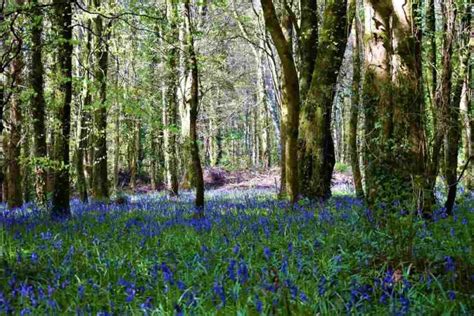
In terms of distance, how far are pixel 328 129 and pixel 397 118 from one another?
442 cm

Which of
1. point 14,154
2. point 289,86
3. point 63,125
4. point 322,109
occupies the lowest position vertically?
point 14,154

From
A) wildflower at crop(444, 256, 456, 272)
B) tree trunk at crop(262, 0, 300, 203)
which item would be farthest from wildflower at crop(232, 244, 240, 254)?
tree trunk at crop(262, 0, 300, 203)

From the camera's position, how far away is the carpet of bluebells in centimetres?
379

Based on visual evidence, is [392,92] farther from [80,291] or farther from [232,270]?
[80,291]

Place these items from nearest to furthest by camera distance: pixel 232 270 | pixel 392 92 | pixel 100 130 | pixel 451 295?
pixel 451 295
pixel 232 270
pixel 392 92
pixel 100 130

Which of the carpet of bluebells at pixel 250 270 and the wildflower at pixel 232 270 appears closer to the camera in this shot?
the carpet of bluebells at pixel 250 270

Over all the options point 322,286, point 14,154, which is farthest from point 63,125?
point 322,286

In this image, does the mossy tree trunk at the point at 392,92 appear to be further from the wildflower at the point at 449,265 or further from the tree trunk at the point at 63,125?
the tree trunk at the point at 63,125

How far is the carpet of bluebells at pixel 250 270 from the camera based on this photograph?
3.79 m

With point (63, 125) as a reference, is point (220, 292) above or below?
below

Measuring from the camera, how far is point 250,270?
4.98 m

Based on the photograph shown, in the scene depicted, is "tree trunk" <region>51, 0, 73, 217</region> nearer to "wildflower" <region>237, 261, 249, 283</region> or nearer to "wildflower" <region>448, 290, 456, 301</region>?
"wildflower" <region>237, 261, 249, 283</region>

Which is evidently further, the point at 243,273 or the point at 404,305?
the point at 243,273

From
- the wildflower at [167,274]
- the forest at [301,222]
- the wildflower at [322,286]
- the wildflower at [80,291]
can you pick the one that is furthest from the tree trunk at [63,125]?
the wildflower at [322,286]
